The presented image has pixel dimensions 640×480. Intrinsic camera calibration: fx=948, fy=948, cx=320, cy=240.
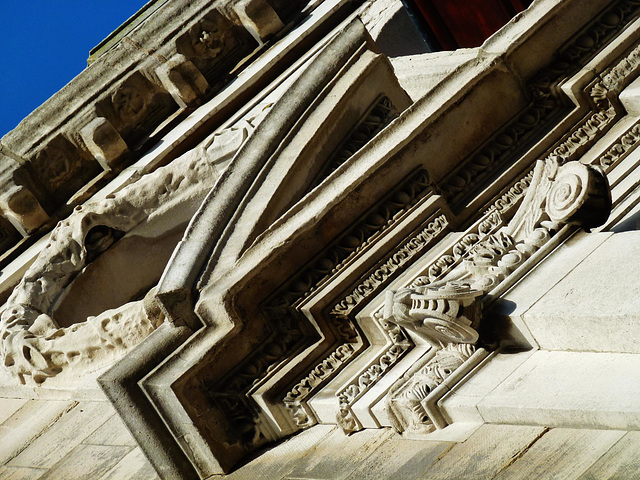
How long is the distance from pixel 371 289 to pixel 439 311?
2.36 ft

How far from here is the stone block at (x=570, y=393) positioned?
2824mm

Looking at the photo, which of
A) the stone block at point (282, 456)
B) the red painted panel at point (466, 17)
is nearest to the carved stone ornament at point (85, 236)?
the stone block at point (282, 456)

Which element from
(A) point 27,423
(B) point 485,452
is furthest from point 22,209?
(B) point 485,452

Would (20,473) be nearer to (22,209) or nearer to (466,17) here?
(22,209)

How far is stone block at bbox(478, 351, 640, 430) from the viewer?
2824 mm

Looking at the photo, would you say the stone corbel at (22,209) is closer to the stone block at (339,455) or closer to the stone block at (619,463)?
the stone block at (339,455)

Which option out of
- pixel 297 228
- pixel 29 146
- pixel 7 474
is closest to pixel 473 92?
pixel 297 228

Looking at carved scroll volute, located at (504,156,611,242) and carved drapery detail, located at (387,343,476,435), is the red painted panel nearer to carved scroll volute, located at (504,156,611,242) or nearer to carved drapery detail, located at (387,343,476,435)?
carved scroll volute, located at (504,156,611,242)

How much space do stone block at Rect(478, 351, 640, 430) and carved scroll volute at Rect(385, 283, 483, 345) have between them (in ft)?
0.84

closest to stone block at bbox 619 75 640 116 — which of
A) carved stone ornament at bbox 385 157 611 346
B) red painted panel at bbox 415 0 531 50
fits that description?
carved stone ornament at bbox 385 157 611 346

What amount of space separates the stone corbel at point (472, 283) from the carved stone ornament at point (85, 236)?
6.71ft

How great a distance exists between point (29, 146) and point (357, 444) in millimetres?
4906

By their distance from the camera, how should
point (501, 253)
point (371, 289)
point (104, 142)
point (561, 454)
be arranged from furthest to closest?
1. point (104, 142)
2. point (371, 289)
3. point (501, 253)
4. point (561, 454)

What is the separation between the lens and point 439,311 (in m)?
3.41
